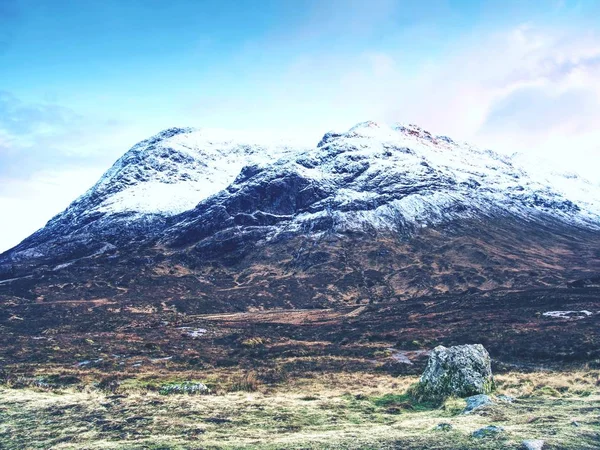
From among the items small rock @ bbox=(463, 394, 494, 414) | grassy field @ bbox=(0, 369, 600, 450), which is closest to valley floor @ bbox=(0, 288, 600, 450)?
grassy field @ bbox=(0, 369, 600, 450)

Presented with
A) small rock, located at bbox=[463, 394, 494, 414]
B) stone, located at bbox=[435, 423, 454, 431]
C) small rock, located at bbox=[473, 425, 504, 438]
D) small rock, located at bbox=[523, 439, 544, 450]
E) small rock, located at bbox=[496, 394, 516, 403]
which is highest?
small rock, located at bbox=[523, 439, 544, 450]

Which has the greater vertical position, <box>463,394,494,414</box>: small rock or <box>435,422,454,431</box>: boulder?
<box>435,422,454,431</box>: boulder

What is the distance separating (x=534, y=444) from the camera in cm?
1474

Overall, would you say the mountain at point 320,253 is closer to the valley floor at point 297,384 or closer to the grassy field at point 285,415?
the valley floor at point 297,384

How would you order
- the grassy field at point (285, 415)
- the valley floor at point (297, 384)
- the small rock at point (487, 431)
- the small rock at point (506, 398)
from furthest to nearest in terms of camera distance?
the small rock at point (506, 398), the valley floor at point (297, 384), the grassy field at point (285, 415), the small rock at point (487, 431)

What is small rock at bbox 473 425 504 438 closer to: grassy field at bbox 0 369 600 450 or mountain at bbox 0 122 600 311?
grassy field at bbox 0 369 600 450

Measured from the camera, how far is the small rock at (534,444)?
47.7ft

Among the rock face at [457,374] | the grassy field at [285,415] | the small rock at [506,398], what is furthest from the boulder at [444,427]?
the rock face at [457,374]

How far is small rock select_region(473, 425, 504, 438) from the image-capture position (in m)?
16.2

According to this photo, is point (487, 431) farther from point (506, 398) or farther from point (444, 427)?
point (506, 398)

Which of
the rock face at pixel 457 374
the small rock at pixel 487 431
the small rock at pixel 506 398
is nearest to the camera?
the small rock at pixel 487 431

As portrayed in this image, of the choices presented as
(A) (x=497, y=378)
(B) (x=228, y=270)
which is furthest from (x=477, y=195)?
(A) (x=497, y=378)

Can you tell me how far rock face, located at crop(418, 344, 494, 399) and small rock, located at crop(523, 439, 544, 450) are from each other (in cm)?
993

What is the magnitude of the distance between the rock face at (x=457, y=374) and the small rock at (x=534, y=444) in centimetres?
993
